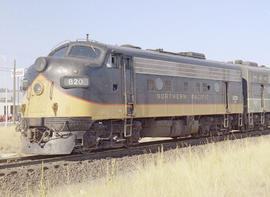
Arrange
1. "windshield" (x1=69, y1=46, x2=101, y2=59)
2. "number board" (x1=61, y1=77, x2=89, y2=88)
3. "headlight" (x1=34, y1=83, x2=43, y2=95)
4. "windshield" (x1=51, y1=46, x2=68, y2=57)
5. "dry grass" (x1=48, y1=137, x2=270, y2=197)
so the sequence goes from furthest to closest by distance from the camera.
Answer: "windshield" (x1=51, y1=46, x2=68, y2=57) < "windshield" (x1=69, y1=46, x2=101, y2=59) < "headlight" (x1=34, y1=83, x2=43, y2=95) < "number board" (x1=61, y1=77, x2=89, y2=88) < "dry grass" (x1=48, y1=137, x2=270, y2=197)

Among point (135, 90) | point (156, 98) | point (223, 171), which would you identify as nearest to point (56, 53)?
point (135, 90)

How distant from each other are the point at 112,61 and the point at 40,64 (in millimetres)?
2633

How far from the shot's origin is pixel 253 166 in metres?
8.32

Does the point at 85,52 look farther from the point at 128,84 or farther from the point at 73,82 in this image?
the point at 128,84

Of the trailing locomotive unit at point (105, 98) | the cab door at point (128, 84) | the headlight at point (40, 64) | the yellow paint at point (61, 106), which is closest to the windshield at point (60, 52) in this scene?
the trailing locomotive unit at point (105, 98)

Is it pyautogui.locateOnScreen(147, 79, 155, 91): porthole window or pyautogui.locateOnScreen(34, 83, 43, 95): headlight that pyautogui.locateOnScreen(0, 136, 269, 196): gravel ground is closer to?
pyautogui.locateOnScreen(34, 83, 43, 95): headlight

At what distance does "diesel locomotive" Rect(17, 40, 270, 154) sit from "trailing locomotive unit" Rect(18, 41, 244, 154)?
0.11ft

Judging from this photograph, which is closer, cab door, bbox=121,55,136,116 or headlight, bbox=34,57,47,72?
headlight, bbox=34,57,47,72

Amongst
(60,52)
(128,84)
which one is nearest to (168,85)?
(128,84)

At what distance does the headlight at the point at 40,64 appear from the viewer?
11.3 metres

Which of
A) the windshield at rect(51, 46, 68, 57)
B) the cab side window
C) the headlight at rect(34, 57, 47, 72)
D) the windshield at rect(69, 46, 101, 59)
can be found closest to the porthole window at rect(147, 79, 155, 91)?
the cab side window

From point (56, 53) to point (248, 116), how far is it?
1323 cm

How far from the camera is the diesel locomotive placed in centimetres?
1088

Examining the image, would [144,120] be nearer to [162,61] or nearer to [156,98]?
[156,98]
